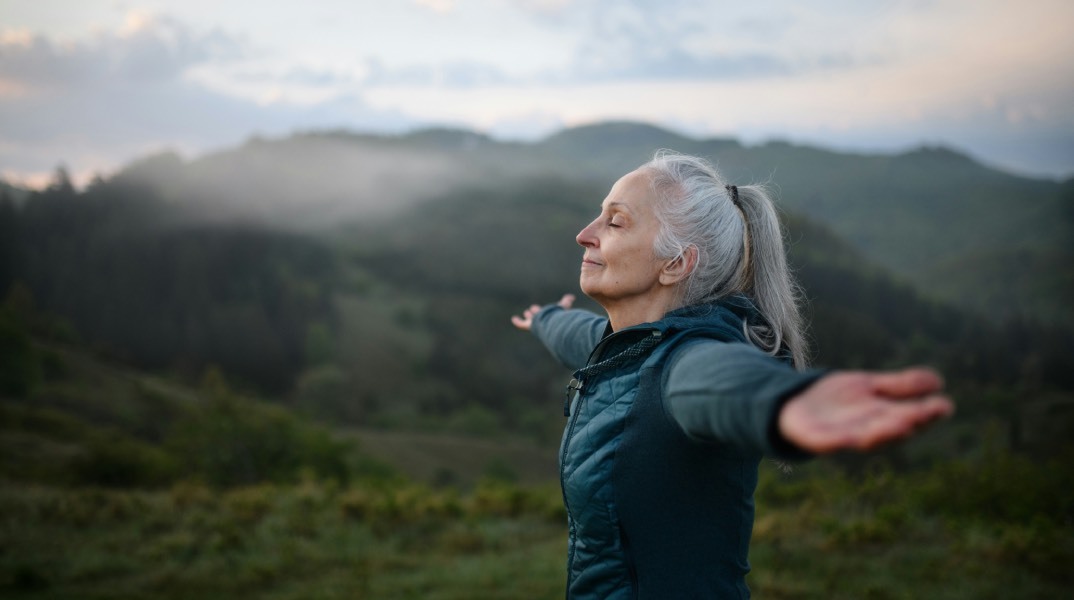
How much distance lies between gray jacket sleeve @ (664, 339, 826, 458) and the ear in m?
0.41

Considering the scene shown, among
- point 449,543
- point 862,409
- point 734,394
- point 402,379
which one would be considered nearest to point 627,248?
point 734,394

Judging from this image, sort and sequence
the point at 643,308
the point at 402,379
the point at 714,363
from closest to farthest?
the point at 714,363, the point at 643,308, the point at 402,379

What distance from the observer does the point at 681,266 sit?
222 centimetres

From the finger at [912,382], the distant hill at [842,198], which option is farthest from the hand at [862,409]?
the distant hill at [842,198]

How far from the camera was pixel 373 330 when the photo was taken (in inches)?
3989

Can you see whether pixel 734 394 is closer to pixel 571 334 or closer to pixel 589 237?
pixel 589 237

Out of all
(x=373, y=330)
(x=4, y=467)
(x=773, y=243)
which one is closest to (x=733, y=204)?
(x=773, y=243)

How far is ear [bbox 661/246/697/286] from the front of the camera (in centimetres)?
221

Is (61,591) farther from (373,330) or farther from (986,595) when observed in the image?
(373,330)

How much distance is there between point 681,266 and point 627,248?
6.5 inches

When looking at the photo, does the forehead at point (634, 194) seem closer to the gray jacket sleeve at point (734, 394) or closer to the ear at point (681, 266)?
the ear at point (681, 266)

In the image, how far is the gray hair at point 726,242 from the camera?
87.4 inches

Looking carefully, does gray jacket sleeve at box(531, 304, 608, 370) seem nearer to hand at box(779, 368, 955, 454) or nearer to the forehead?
the forehead

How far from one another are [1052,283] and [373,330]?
74.9 m
